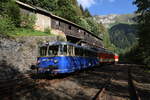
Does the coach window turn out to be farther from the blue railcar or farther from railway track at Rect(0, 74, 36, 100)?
railway track at Rect(0, 74, 36, 100)

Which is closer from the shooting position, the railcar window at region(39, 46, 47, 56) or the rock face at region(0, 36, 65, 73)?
the railcar window at region(39, 46, 47, 56)

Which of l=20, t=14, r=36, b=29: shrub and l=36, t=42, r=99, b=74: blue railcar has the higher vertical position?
l=20, t=14, r=36, b=29: shrub

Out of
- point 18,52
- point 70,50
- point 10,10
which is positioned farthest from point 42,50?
point 10,10

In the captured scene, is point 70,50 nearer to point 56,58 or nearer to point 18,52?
point 56,58

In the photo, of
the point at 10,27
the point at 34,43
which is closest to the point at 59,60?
the point at 34,43

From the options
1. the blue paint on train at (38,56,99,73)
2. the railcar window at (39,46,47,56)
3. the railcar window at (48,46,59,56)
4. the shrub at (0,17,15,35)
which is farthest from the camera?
the shrub at (0,17,15,35)

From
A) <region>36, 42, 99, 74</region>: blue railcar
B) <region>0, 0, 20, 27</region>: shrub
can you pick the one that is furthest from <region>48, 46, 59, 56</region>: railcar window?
<region>0, 0, 20, 27</region>: shrub

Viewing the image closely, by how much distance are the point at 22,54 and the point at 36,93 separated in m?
9.51

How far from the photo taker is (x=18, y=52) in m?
16.8

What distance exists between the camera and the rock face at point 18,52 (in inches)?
599

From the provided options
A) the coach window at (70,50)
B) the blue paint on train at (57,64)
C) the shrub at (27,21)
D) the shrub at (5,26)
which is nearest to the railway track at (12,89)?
the blue paint on train at (57,64)

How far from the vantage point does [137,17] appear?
25.5m

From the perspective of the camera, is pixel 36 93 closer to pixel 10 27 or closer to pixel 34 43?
pixel 34 43

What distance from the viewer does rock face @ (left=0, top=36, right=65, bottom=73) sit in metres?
15.2
